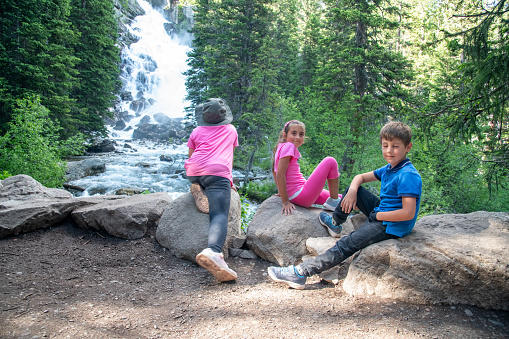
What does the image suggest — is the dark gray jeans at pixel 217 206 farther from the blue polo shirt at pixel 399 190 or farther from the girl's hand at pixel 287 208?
the blue polo shirt at pixel 399 190

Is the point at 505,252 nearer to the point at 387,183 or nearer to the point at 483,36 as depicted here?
the point at 387,183

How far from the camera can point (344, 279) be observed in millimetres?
2709

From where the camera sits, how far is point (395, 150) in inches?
100

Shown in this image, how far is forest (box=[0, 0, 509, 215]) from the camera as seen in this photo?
3.99 metres

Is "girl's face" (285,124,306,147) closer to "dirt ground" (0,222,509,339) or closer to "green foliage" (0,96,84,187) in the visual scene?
"dirt ground" (0,222,509,339)

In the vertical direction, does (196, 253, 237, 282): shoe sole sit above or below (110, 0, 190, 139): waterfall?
below

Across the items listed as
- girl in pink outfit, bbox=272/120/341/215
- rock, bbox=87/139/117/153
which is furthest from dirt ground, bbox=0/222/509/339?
rock, bbox=87/139/117/153

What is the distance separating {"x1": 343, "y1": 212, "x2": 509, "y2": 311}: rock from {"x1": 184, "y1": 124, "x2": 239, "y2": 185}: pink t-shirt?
1672mm

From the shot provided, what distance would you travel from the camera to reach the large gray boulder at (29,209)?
3396 millimetres

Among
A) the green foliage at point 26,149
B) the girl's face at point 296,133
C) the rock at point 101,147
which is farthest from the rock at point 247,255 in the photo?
the rock at point 101,147

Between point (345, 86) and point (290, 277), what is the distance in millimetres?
12094

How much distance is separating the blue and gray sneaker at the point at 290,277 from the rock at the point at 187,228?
86 centimetres

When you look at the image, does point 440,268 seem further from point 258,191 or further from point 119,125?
point 119,125

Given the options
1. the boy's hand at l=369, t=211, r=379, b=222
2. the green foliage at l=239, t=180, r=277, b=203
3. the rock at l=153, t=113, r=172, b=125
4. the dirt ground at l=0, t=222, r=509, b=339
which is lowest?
the green foliage at l=239, t=180, r=277, b=203
